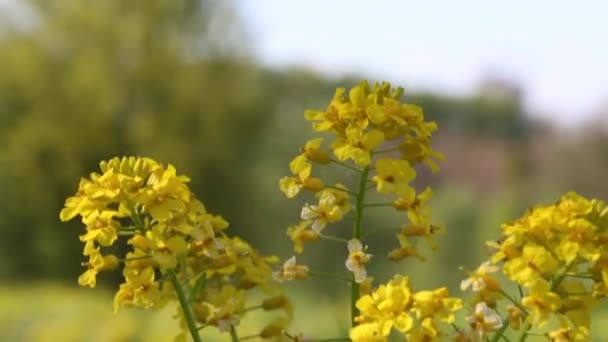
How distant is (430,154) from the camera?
4.10 ft

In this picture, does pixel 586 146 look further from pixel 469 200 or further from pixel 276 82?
pixel 276 82

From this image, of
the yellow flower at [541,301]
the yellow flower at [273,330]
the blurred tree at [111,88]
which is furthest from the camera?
the blurred tree at [111,88]

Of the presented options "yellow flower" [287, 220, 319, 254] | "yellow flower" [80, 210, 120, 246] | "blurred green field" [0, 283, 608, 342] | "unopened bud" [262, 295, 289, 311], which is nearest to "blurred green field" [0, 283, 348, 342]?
"blurred green field" [0, 283, 608, 342]

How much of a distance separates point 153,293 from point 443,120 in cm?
3264

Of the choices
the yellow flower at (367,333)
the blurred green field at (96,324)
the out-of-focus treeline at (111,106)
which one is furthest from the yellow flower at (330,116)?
the out-of-focus treeline at (111,106)

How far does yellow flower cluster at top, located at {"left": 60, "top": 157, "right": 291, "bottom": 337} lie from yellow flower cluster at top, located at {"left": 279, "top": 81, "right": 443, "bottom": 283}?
0.11 meters

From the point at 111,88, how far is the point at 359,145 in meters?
15.1

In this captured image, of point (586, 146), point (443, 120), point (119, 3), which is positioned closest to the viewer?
point (119, 3)

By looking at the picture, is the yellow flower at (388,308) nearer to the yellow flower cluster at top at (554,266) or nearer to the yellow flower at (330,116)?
the yellow flower cluster at top at (554,266)

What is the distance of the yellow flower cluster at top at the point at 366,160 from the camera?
1.20 m

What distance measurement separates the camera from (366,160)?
1.17 meters

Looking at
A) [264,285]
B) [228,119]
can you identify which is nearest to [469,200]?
[228,119]

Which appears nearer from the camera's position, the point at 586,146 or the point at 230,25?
the point at 230,25

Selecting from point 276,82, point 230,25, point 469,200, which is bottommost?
point 469,200
